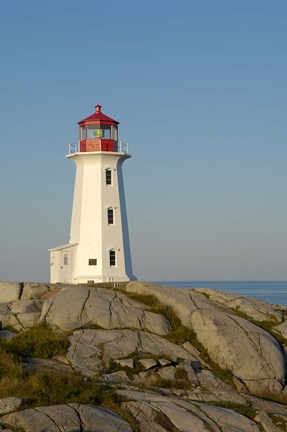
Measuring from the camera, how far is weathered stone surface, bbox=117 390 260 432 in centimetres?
2014

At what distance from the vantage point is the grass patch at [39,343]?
25.9 meters

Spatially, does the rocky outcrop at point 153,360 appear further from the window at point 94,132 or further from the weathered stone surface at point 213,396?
the window at point 94,132

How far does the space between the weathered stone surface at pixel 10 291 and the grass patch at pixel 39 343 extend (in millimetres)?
6605

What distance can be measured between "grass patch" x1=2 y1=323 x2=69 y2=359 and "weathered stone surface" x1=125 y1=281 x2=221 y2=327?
18.4 feet

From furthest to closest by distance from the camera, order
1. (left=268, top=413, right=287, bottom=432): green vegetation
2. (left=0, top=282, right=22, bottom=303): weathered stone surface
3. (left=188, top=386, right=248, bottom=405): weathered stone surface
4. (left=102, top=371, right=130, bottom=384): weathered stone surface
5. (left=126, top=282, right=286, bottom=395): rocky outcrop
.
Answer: (left=0, top=282, right=22, bottom=303): weathered stone surface
(left=126, top=282, right=286, bottom=395): rocky outcrop
(left=102, top=371, right=130, bottom=384): weathered stone surface
(left=188, top=386, right=248, bottom=405): weathered stone surface
(left=268, top=413, right=287, bottom=432): green vegetation

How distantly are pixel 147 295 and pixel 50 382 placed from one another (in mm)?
11829

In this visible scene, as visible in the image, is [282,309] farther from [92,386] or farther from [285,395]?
[92,386]

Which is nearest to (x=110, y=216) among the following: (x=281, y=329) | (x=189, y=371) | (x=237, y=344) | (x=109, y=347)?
(x=281, y=329)

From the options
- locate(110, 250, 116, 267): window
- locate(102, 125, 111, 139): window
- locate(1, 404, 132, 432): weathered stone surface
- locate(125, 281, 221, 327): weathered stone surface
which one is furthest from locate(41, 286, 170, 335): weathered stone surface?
locate(102, 125, 111, 139): window

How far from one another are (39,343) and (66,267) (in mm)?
18281

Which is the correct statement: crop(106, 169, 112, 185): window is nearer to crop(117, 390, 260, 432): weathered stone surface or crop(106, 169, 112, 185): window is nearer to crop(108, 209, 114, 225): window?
crop(108, 209, 114, 225): window

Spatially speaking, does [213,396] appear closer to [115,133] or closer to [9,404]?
[9,404]

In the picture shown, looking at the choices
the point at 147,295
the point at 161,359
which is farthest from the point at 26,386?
the point at 147,295

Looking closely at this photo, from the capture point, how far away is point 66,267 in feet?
148
